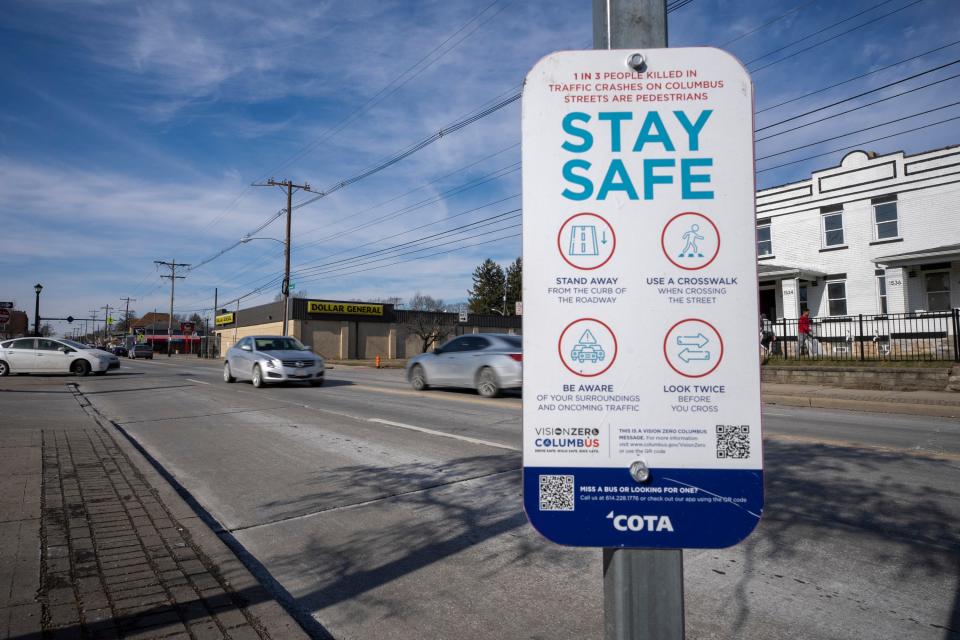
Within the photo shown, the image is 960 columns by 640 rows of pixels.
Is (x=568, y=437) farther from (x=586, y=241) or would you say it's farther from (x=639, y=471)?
(x=586, y=241)

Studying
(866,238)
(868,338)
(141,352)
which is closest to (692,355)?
(868,338)

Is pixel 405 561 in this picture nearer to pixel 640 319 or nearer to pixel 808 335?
pixel 640 319

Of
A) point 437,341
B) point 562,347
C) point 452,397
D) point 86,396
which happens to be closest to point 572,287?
point 562,347

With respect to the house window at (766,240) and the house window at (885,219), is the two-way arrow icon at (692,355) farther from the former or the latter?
the house window at (766,240)

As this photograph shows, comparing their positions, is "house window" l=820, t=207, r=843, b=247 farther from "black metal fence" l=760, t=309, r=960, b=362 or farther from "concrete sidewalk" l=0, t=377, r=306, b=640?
"concrete sidewalk" l=0, t=377, r=306, b=640

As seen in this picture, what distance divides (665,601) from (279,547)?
3772 mm

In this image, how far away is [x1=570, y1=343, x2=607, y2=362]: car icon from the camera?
150 centimetres

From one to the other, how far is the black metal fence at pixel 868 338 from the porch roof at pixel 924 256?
2.01 meters

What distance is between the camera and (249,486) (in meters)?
6.27

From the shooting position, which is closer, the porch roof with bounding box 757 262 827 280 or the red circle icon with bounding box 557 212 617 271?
the red circle icon with bounding box 557 212 617 271

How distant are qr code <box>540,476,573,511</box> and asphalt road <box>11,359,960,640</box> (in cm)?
203

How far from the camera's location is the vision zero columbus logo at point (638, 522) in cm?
148

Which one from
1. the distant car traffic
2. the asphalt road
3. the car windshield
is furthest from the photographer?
the distant car traffic

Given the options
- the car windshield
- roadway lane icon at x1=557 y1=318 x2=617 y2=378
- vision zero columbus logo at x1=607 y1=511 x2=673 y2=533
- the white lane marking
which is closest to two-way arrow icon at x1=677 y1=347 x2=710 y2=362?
roadway lane icon at x1=557 y1=318 x2=617 y2=378
